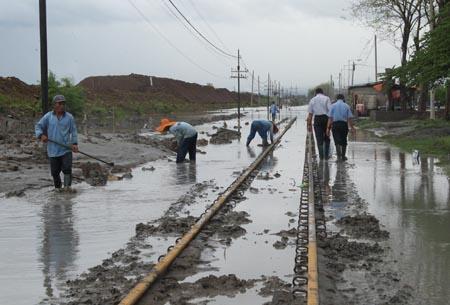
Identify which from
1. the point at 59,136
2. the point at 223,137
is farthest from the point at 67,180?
the point at 223,137

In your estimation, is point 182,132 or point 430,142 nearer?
point 182,132

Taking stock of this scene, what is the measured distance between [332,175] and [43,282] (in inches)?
347

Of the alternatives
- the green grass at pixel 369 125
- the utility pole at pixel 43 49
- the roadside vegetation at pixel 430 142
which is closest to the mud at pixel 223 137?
the roadside vegetation at pixel 430 142

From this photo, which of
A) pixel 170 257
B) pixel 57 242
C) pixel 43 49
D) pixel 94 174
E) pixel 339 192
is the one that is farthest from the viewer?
pixel 43 49

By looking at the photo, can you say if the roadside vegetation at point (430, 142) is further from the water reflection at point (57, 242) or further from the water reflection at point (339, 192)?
the water reflection at point (57, 242)

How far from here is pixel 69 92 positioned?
4578cm

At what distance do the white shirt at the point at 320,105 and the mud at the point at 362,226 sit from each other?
770 centimetres

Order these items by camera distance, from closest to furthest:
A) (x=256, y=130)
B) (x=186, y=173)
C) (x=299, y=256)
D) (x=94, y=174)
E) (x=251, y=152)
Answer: (x=299, y=256) → (x=94, y=174) → (x=186, y=173) → (x=251, y=152) → (x=256, y=130)

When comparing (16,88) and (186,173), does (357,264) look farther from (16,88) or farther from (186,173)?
(16,88)

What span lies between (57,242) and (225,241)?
6.35 feet

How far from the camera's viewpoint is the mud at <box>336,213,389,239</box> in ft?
23.9

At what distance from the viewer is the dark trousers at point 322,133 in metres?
15.9

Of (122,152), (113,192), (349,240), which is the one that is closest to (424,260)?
(349,240)

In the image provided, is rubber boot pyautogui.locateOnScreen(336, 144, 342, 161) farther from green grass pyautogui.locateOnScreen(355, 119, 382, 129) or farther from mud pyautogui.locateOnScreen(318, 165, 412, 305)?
green grass pyautogui.locateOnScreen(355, 119, 382, 129)
